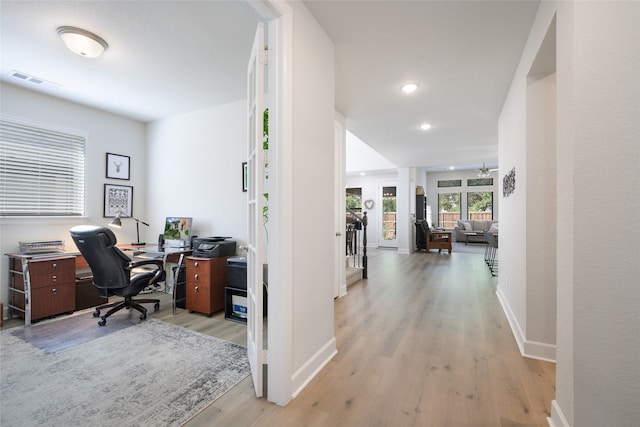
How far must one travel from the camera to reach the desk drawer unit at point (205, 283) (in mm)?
3172

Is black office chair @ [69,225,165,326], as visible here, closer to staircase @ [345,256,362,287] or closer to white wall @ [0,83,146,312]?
white wall @ [0,83,146,312]

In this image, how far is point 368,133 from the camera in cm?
492

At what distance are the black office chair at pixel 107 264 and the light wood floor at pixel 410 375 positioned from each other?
48cm

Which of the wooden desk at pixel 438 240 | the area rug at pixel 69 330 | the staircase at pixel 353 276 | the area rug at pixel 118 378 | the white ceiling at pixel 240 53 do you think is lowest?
the area rug at pixel 69 330

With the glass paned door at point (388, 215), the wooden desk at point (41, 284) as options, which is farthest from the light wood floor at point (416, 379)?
the glass paned door at point (388, 215)

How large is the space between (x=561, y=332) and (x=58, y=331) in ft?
13.3

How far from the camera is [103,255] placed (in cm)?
287

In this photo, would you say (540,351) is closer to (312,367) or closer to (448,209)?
(312,367)

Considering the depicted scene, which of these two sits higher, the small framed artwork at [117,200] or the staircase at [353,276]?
the small framed artwork at [117,200]

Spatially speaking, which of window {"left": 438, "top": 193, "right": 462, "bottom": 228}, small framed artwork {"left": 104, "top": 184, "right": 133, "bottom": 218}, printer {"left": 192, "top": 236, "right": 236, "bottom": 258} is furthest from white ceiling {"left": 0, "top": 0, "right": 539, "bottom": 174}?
window {"left": 438, "top": 193, "right": 462, "bottom": 228}

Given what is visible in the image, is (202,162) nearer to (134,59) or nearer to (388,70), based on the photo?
(134,59)

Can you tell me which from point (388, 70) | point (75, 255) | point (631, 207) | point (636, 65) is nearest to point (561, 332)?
point (631, 207)

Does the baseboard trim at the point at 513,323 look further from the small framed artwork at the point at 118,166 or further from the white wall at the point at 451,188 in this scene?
the white wall at the point at 451,188

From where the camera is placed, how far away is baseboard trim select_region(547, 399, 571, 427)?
1367 millimetres
